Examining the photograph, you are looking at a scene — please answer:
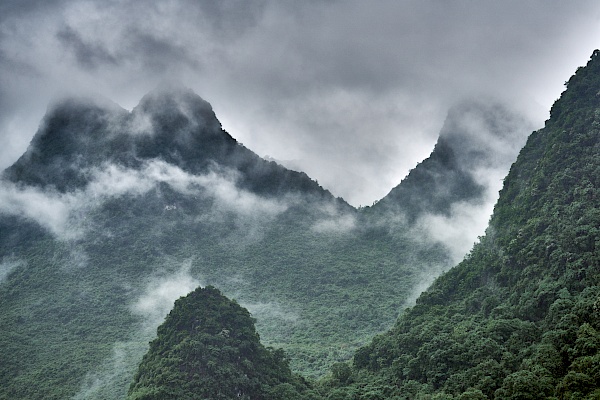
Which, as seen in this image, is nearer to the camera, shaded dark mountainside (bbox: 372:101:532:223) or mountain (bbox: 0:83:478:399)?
mountain (bbox: 0:83:478:399)

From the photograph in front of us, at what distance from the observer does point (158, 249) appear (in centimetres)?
5562

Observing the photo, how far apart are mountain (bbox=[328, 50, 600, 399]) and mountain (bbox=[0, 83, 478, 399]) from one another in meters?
11.2

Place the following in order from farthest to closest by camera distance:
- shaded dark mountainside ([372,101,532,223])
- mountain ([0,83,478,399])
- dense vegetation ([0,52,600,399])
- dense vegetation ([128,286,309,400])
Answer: shaded dark mountainside ([372,101,532,223]) → mountain ([0,83,478,399]) → dense vegetation ([128,286,309,400]) → dense vegetation ([0,52,600,399])

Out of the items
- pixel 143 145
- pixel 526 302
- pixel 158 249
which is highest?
pixel 143 145

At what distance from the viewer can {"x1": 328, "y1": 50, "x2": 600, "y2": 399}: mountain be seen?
→ 19156 mm

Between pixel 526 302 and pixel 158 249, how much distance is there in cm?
4028

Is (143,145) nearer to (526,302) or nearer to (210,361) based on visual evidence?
(210,361)

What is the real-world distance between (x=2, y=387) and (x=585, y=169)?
37.7m

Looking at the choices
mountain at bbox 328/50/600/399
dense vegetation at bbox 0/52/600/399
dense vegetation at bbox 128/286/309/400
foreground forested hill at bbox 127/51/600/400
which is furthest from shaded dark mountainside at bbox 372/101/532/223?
dense vegetation at bbox 128/286/309/400

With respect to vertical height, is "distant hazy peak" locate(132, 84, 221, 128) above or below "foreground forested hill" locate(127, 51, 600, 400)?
above

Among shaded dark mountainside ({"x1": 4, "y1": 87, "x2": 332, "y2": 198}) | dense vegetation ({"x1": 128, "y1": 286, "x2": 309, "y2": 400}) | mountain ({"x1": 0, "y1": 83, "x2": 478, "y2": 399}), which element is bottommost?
dense vegetation ({"x1": 128, "y1": 286, "x2": 309, "y2": 400})

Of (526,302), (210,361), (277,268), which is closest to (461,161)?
(277,268)

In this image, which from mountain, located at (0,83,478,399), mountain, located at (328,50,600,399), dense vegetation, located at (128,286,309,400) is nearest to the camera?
mountain, located at (328,50,600,399)

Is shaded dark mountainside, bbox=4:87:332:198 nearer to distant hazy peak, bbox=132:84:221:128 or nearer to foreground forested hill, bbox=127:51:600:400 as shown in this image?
distant hazy peak, bbox=132:84:221:128
